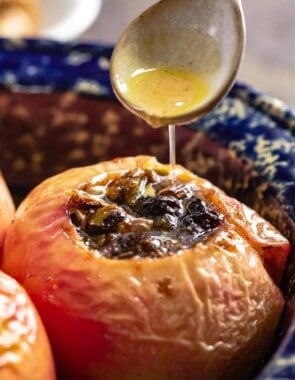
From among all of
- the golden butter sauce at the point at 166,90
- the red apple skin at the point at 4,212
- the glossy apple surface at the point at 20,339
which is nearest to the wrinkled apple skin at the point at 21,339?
the glossy apple surface at the point at 20,339

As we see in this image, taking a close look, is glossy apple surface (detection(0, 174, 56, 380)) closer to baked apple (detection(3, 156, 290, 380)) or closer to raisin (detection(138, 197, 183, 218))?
baked apple (detection(3, 156, 290, 380))

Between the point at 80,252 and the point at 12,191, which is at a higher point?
the point at 80,252

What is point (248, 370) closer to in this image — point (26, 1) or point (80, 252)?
point (80, 252)

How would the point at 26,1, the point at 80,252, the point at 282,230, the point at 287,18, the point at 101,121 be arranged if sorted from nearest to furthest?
the point at 80,252 < the point at 282,230 < the point at 101,121 < the point at 26,1 < the point at 287,18

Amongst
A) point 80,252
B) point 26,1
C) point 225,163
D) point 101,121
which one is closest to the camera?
point 80,252

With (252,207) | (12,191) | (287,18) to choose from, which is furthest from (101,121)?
(287,18)

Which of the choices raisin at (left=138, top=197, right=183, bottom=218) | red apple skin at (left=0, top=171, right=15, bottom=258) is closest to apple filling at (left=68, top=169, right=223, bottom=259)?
raisin at (left=138, top=197, right=183, bottom=218)

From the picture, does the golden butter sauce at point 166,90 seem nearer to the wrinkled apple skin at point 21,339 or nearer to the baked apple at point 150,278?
the baked apple at point 150,278
